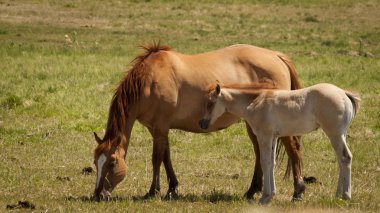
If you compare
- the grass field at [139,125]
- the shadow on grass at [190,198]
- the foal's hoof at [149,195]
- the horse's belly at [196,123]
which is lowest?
the grass field at [139,125]

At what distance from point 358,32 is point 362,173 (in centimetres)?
2195

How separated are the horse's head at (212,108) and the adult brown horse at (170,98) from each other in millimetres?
707

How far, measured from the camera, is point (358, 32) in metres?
33.6

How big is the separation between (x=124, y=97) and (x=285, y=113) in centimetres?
216

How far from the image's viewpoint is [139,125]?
16.0 metres

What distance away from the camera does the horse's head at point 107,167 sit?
10.2 metres

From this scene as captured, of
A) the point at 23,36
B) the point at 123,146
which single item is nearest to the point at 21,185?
the point at 123,146

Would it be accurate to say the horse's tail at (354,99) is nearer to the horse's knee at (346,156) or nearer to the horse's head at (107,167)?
the horse's knee at (346,156)

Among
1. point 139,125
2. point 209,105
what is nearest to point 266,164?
point 209,105

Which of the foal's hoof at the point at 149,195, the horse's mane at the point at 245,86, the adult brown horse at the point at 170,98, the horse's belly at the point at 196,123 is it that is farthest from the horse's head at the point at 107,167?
the horse's mane at the point at 245,86

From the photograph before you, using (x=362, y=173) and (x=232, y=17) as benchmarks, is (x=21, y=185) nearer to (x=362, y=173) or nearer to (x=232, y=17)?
(x=362, y=173)

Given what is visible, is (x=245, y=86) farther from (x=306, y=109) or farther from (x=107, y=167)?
(x=107, y=167)

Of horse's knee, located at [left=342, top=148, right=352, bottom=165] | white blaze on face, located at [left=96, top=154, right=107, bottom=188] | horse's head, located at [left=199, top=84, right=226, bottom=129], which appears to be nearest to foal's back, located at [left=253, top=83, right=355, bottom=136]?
horse's knee, located at [left=342, top=148, right=352, bottom=165]

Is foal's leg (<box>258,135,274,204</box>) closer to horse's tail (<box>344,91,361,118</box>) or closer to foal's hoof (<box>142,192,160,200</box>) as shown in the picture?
horse's tail (<box>344,91,361,118</box>)
